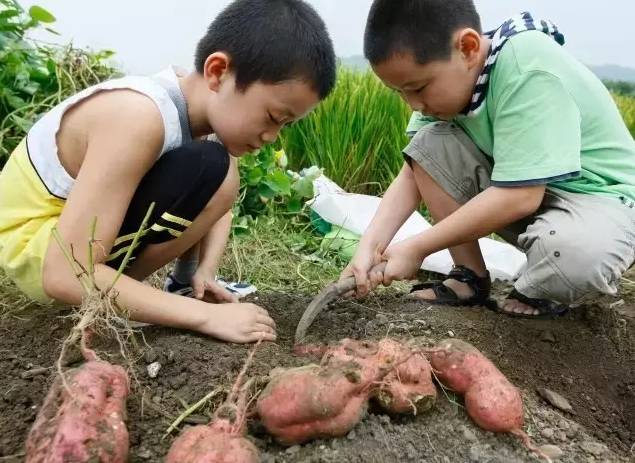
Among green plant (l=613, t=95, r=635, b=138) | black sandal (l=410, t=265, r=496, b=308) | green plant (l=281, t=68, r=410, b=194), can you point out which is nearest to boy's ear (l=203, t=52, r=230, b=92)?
black sandal (l=410, t=265, r=496, b=308)

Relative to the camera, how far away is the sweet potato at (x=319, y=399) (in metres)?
1.11

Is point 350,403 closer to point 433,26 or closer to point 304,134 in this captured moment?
point 433,26

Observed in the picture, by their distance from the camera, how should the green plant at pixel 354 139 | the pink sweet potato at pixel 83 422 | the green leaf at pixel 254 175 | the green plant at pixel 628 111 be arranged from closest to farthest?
the pink sweet potato at pixel 83 422 < the green leaf at pixel 254 175 < the green plant at pixel 354 139 < the green plant at pixel 628 111

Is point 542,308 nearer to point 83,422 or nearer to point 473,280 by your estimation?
point 473,280

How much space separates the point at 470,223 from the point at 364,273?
0.31m

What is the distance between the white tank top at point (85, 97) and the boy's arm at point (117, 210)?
A: 0.15 feet

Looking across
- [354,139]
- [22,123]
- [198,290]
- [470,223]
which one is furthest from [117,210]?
[354,139]

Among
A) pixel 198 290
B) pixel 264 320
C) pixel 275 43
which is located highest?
pixel 275 43

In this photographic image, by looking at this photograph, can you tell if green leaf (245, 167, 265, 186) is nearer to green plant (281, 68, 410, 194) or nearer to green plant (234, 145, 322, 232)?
green plant (234, 145, 322, 232)

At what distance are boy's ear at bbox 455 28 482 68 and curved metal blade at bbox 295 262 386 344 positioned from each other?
653 millimetres

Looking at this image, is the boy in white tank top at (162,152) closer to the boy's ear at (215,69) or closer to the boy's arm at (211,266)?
the boy's ear at (215,69)

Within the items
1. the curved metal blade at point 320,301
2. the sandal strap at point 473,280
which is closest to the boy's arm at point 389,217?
the curved metal blade at point 320,301

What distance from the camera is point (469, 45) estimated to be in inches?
67.2

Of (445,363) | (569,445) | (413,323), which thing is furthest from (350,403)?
(413,323)
